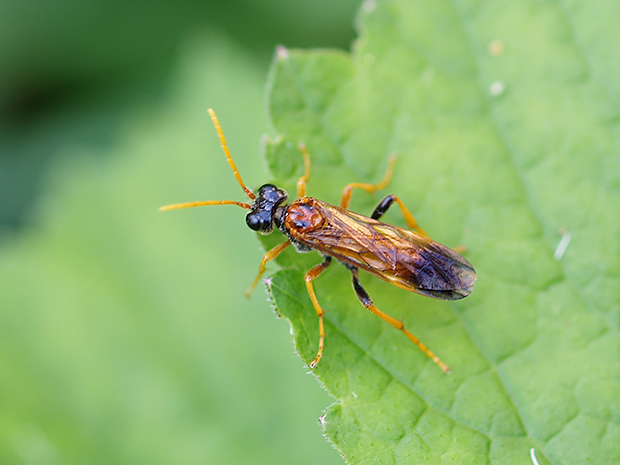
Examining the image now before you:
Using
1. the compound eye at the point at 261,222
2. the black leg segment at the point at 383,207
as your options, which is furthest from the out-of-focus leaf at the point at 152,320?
the black leg segment at the point at 383,207

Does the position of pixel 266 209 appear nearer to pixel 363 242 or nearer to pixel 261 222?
pixel 261 222

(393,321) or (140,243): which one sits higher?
(140,243)

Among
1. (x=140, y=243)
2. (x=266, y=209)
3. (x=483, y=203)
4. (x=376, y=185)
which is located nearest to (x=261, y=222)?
(x=266, y=209)

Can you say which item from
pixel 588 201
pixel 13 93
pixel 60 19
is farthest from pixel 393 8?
pixel 13 93

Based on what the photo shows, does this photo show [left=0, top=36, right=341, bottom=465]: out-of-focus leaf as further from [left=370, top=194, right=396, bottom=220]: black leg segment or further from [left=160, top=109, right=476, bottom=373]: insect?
[left=370, top=194, right=396, bottom=220]: black leg segment

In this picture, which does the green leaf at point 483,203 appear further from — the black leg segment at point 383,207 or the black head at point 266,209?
the black head at point 266,209

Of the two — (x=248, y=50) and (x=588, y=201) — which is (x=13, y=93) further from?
(x=588, y=201)
